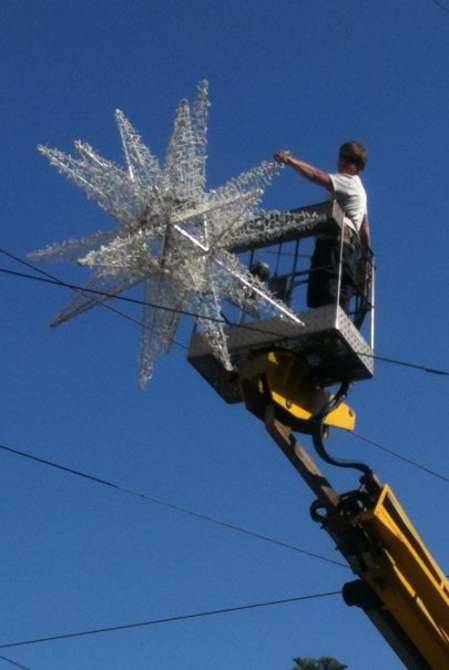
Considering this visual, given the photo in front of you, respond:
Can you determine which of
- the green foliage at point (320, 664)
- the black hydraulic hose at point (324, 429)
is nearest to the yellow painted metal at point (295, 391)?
the black hydraulic hose at point (324, 429)

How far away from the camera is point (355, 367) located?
1015 centimetres

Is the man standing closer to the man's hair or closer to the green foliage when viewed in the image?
the man's hair

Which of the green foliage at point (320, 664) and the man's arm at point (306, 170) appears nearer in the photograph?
the man's arm at point (306, 170)

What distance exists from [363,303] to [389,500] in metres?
1.52

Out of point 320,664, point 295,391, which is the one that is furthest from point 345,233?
point 320,664

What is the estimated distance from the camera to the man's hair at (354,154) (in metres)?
10.5

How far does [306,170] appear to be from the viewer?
10031 millimetres

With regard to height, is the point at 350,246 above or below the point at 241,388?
above

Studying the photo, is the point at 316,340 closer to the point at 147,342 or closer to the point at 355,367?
the point at 355,367

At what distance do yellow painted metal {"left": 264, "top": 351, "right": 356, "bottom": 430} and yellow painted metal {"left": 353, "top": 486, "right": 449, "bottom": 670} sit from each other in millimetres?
802

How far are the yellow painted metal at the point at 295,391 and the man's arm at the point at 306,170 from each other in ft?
4.02

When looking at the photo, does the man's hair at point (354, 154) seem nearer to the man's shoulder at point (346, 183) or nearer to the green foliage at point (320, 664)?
the man's shoulder at point (346, 183)

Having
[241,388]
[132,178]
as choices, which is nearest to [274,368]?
[241,388]

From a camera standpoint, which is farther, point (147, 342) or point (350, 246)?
point (350, 246)
